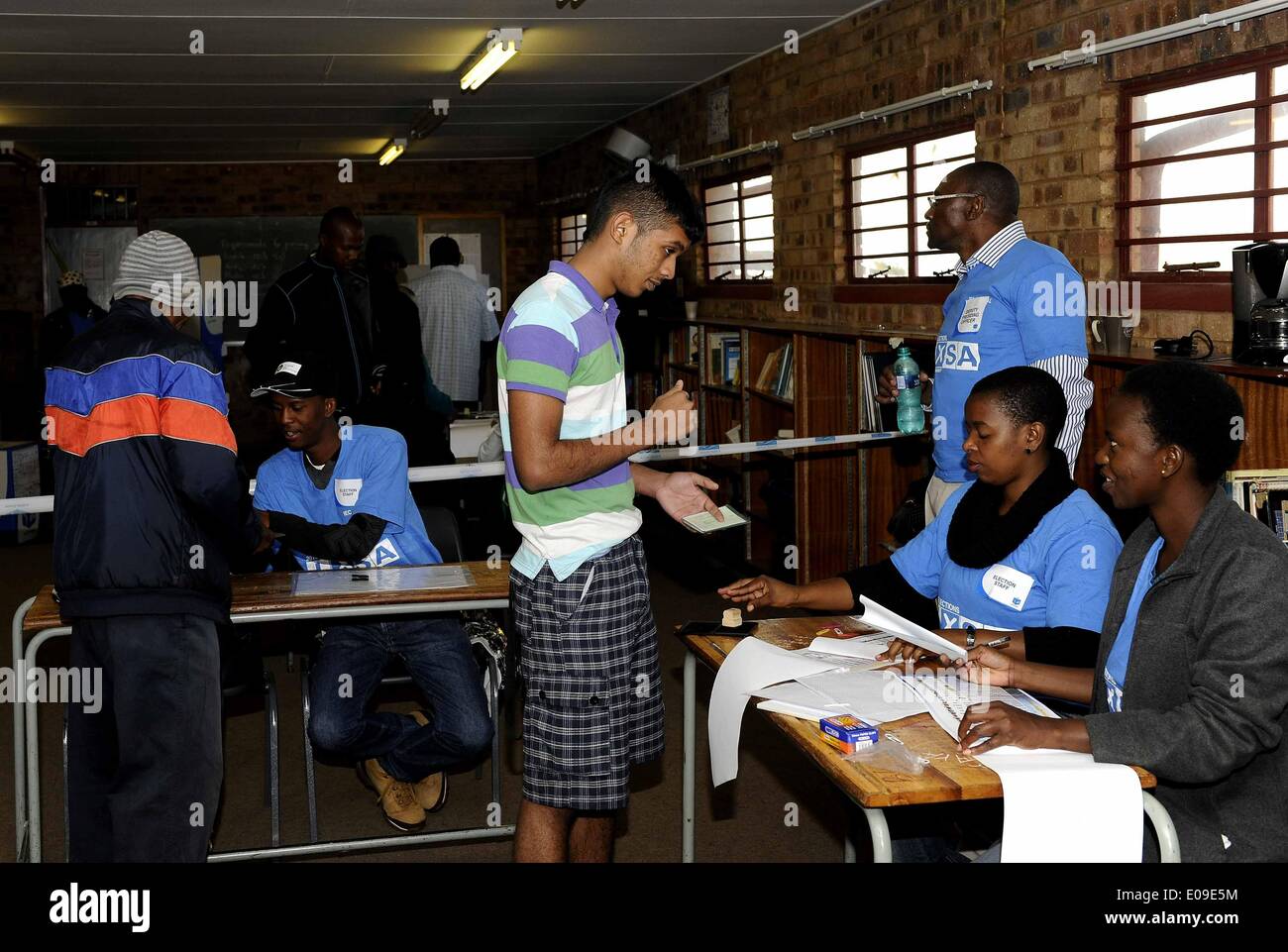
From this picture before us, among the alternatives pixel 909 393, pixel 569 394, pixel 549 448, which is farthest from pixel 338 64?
pixel 549 448

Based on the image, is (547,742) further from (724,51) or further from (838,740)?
(724,51)

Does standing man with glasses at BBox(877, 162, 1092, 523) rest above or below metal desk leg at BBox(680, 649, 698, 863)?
above

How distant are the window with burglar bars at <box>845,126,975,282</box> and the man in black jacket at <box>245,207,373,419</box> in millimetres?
2459

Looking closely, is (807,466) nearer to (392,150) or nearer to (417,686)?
(417,686)

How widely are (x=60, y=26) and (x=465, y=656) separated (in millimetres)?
4196

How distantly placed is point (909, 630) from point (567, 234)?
10181 mm

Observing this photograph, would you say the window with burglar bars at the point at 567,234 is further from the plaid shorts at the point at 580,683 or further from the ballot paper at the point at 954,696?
the ballot paper at the point at 954,696

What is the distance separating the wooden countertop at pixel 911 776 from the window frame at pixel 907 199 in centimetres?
361

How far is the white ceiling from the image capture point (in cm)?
593

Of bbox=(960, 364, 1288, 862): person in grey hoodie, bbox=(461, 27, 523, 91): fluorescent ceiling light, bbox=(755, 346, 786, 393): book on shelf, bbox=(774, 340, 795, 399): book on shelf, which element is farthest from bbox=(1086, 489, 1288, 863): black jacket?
bbox=(461, 27, 523, 91): fluorescent ceiling light

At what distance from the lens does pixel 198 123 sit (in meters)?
9.44

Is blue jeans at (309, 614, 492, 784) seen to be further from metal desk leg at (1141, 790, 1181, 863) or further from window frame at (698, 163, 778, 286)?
window frame at (698, 163, 778, 286)

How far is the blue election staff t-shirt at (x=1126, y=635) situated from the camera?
7.19ft

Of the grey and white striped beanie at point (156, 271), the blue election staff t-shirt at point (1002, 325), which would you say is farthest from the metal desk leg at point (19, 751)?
the blue election staff t-shirt at point (1002, 325)
